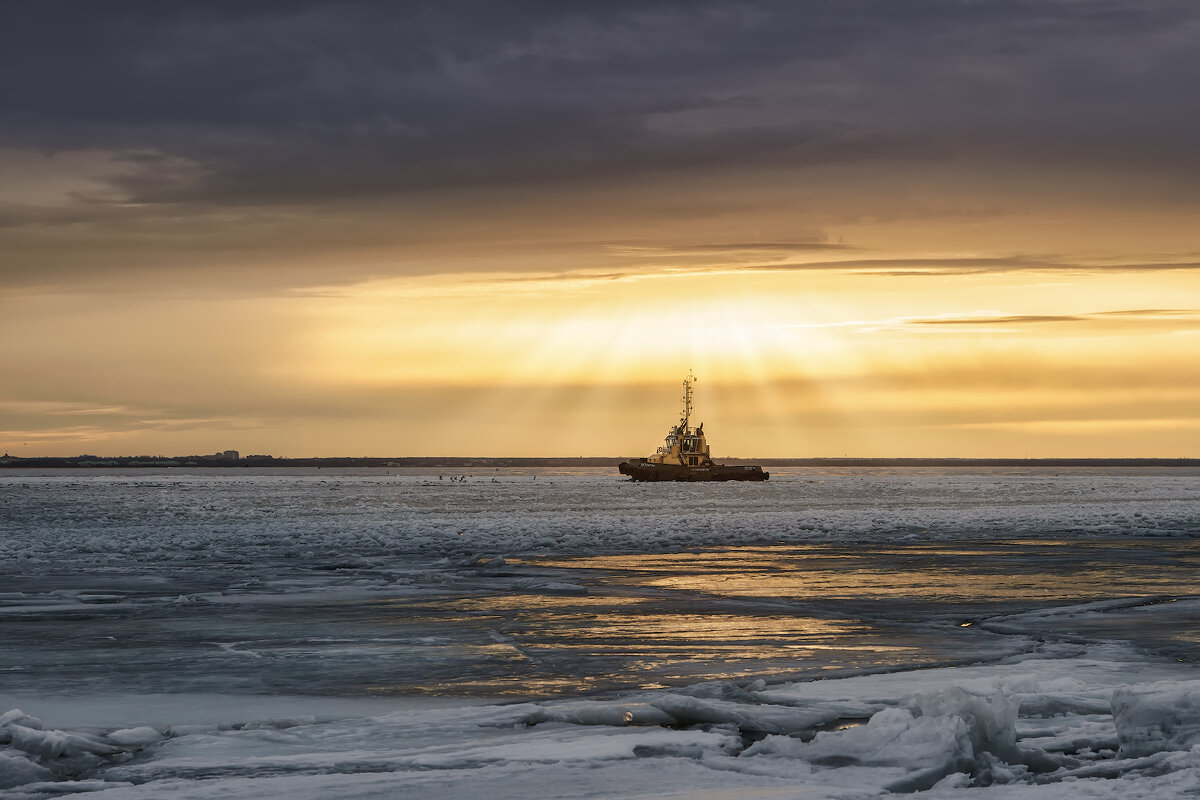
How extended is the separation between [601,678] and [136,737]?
400 centimetres

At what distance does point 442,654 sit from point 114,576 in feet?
38.3

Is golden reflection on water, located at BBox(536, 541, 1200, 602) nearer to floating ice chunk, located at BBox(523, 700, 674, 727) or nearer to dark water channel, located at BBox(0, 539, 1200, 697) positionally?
dark water channel, located at BBox(0, 539, 1200, 697)

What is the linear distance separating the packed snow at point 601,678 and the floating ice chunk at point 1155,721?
0.06 feet

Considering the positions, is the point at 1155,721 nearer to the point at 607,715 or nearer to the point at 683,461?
the point at 607,715

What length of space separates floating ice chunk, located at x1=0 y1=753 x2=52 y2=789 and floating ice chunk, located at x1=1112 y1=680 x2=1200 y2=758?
22.6 feet

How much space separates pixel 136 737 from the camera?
8.67 meters

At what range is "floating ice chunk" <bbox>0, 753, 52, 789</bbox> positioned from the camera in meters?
7.61

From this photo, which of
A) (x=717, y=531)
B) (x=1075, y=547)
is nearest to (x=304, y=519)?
(x=717, y=531)

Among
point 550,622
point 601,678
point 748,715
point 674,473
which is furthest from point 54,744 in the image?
point 674,473

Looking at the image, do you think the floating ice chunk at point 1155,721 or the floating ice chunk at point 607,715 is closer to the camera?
the floating ice chunk at point 1155,721

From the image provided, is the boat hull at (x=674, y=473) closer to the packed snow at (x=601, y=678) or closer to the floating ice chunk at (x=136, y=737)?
the packed snow at (x=601, y=678)

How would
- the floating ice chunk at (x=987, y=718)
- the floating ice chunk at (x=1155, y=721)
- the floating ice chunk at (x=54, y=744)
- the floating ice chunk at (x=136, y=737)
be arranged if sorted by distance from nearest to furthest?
the floating ice chunk at (x=987, y=718)
the floating ice chunk at (x=1155, y=721)
the floating ice chunk at (x=54, y=744)
the floating ice chunk at (x=136, y=737)

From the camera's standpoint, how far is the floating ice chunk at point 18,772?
7.61 meters

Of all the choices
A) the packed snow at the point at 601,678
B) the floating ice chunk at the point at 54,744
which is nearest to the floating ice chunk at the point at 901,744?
the packed snow at the point at 601,678
